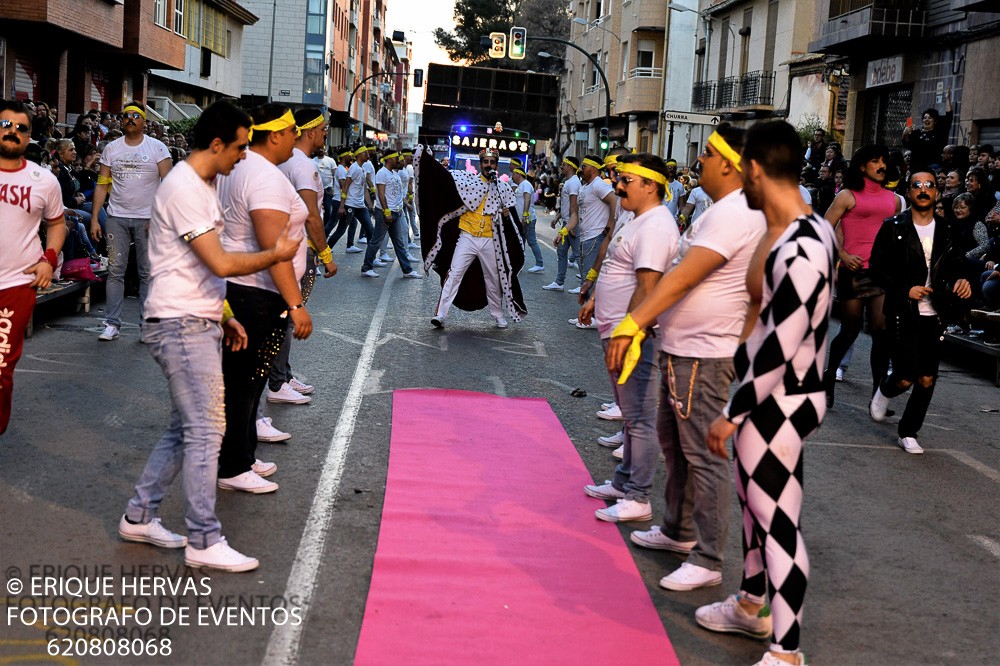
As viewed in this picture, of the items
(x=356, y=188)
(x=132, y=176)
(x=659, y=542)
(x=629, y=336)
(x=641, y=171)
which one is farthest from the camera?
(x=356, y=188)

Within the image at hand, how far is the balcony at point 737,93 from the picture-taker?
3507cm

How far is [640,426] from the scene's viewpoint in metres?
6.31

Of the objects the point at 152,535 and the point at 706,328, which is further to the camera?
the point at 152,535

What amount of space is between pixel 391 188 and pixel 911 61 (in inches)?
495

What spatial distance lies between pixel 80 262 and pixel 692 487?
916 cm

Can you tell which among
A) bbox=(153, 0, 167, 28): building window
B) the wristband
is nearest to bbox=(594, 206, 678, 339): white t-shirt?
the wristband

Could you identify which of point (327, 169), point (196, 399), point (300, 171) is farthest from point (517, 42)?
point (196, 399)

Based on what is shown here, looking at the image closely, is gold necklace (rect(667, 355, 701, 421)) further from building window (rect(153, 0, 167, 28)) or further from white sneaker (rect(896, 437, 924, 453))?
building window (rect(153, 0, 167, 28))

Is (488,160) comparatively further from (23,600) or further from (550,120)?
(550,120)

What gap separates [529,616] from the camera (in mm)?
4891

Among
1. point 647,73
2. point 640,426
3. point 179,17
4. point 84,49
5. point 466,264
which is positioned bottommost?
point 640,426

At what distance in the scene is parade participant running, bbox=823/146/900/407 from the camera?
31.6 feet

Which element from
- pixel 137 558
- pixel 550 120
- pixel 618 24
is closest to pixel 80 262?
pixel 137 558

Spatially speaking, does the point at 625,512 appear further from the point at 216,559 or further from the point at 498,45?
the point at 498,45
